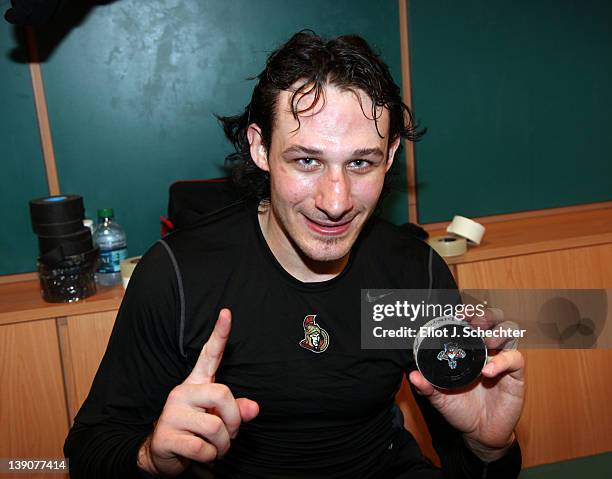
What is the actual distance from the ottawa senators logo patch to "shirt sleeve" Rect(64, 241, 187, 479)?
28cm

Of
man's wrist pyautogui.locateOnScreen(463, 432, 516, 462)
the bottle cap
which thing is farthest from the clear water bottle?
man's wrist pyautogui.locateOnScreen(463, 432, 516, 462)

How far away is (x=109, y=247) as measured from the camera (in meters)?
1.96

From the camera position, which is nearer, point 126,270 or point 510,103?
point 126,270

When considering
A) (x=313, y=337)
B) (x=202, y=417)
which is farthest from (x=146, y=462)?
(x=313, y=337)

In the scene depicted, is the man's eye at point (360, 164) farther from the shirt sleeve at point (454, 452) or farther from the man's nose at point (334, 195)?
the shirt sleeve at point (454, 452)

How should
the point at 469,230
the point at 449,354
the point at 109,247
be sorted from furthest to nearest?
the point at 469,230 < the point at 109,247 < the point at 449,354

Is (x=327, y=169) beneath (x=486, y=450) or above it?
above

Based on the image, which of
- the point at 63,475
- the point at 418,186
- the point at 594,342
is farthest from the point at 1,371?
the point at 594,342

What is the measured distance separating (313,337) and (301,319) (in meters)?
0.05

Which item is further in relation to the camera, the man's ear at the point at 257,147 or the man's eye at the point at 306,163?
the man's ear at the point at 257,147

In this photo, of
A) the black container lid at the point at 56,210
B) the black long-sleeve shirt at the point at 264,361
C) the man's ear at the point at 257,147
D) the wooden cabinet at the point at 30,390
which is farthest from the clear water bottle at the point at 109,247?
the man's ear at the point at 257,147

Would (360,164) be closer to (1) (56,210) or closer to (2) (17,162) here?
(1) (56,210)

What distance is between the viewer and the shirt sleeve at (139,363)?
1300 millimetres

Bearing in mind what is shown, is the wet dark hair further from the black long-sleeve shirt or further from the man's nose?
the black long-sleeve shirt
